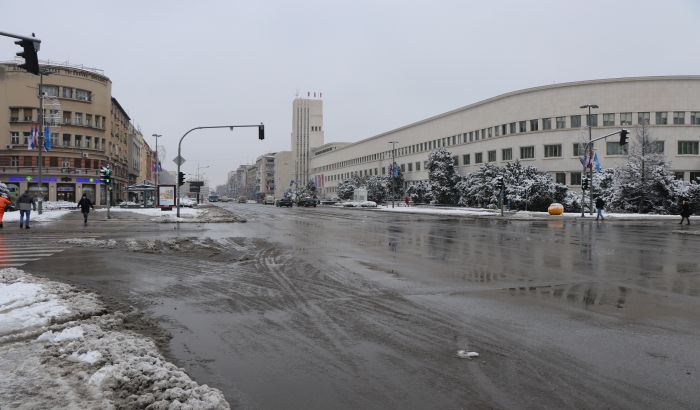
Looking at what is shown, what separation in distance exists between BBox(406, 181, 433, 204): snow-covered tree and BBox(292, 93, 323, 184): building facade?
96162 millimetres

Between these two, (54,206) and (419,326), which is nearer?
(419,326)

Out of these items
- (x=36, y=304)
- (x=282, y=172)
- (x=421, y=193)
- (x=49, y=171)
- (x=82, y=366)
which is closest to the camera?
(x=82, y=366)

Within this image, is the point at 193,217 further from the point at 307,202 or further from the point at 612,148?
the point at 612,148

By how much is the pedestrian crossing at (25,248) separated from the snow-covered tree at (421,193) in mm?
61597

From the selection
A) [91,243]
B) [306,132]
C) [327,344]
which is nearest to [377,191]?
[91,243]

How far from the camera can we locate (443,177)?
242 feet

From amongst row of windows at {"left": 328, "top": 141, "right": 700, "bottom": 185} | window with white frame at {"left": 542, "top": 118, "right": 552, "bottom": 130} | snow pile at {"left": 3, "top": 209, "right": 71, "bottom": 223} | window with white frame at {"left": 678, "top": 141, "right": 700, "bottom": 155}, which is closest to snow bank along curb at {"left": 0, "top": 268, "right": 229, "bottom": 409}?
snow pile at {"left": 3, "top": 209, "right": 71, "bottom": 223}

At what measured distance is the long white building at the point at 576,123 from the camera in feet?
190

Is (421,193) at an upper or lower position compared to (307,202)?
upper

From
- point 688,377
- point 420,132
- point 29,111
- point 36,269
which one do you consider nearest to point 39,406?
point 688,377

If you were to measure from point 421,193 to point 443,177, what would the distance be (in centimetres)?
661

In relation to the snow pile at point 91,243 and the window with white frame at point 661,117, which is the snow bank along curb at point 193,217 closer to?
the snow pile at point 91,243

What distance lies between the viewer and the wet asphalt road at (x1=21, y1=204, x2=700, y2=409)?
4.36 meters

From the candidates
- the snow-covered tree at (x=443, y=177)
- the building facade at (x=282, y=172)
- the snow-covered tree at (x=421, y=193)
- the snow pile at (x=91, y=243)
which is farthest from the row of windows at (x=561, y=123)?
the building facade at (x=282, y=172)
